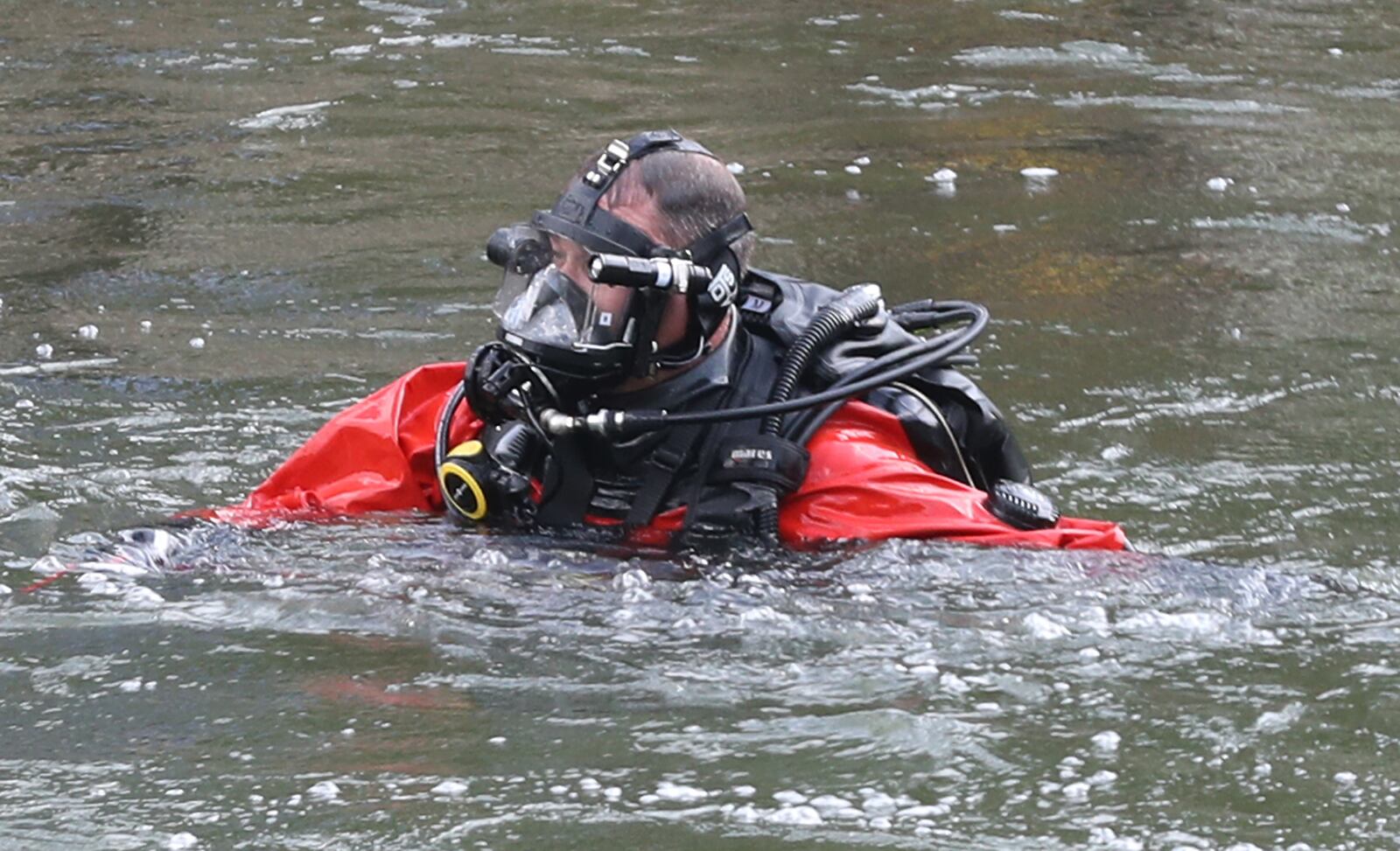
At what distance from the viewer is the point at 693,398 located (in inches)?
155

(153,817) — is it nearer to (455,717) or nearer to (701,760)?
(455,717)

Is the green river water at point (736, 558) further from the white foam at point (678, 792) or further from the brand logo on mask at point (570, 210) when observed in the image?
the brand logo on mask at point (570, 210)

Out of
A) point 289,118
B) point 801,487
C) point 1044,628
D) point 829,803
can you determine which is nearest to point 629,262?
point 801,487

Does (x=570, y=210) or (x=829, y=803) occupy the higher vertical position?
(x=570, y=210)

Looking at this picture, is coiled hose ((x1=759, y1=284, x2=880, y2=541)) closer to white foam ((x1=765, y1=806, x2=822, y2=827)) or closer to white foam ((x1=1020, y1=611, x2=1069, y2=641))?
white foam ((x1=1020, y1=611, x2=1069, y2=641))

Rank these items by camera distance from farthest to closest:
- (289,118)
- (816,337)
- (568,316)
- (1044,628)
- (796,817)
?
1. (289,118)
2. (816,337)
3. (568,316)
4. (1044,628)
5. (796,817)

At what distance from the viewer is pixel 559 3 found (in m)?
12.1

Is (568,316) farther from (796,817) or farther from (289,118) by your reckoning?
(289,118)

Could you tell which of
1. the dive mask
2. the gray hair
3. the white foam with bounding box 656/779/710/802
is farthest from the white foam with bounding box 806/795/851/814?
the gray hair

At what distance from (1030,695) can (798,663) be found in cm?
43

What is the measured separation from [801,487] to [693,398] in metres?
0.29

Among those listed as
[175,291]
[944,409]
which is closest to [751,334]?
[944,409]

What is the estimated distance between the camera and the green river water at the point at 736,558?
10.1ft

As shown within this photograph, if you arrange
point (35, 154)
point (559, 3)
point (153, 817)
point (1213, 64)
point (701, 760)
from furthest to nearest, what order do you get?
point (559, 3) < point (1213, 64) < point (35, 154) < point (701, 760) < point (153, 817)
